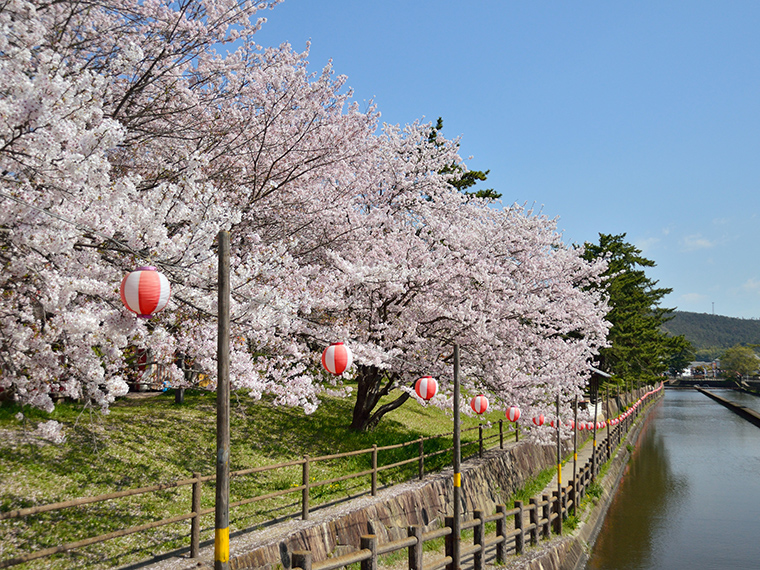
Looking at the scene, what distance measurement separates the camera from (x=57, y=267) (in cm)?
688

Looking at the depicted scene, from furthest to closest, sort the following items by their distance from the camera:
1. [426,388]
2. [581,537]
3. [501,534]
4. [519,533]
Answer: [581,537]
[519,533]
[501,534]
[426,388]

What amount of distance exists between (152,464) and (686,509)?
84.7 ft

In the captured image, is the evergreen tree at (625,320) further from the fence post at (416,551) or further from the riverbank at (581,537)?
the fence post at (416,551)

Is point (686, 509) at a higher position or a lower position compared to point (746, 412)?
lower

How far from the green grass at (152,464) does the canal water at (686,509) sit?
8.22m

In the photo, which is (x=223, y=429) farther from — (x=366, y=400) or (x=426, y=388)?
(x=366, y=400)

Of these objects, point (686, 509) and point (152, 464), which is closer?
point (152, 464)

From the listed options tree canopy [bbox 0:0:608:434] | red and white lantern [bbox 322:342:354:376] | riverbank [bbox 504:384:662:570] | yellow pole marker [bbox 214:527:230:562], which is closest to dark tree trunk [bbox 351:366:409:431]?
tree canopy [bbox 0:0:608:434]

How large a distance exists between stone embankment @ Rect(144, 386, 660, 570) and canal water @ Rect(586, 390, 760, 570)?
1346 millimetres

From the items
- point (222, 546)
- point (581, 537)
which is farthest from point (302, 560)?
point (581, 537)

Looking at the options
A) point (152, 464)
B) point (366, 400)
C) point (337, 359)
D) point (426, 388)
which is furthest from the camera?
point (366, 400)

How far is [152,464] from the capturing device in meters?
10.4

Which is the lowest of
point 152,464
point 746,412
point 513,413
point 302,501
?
point 746,412

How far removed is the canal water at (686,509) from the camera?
1933 centimetres
